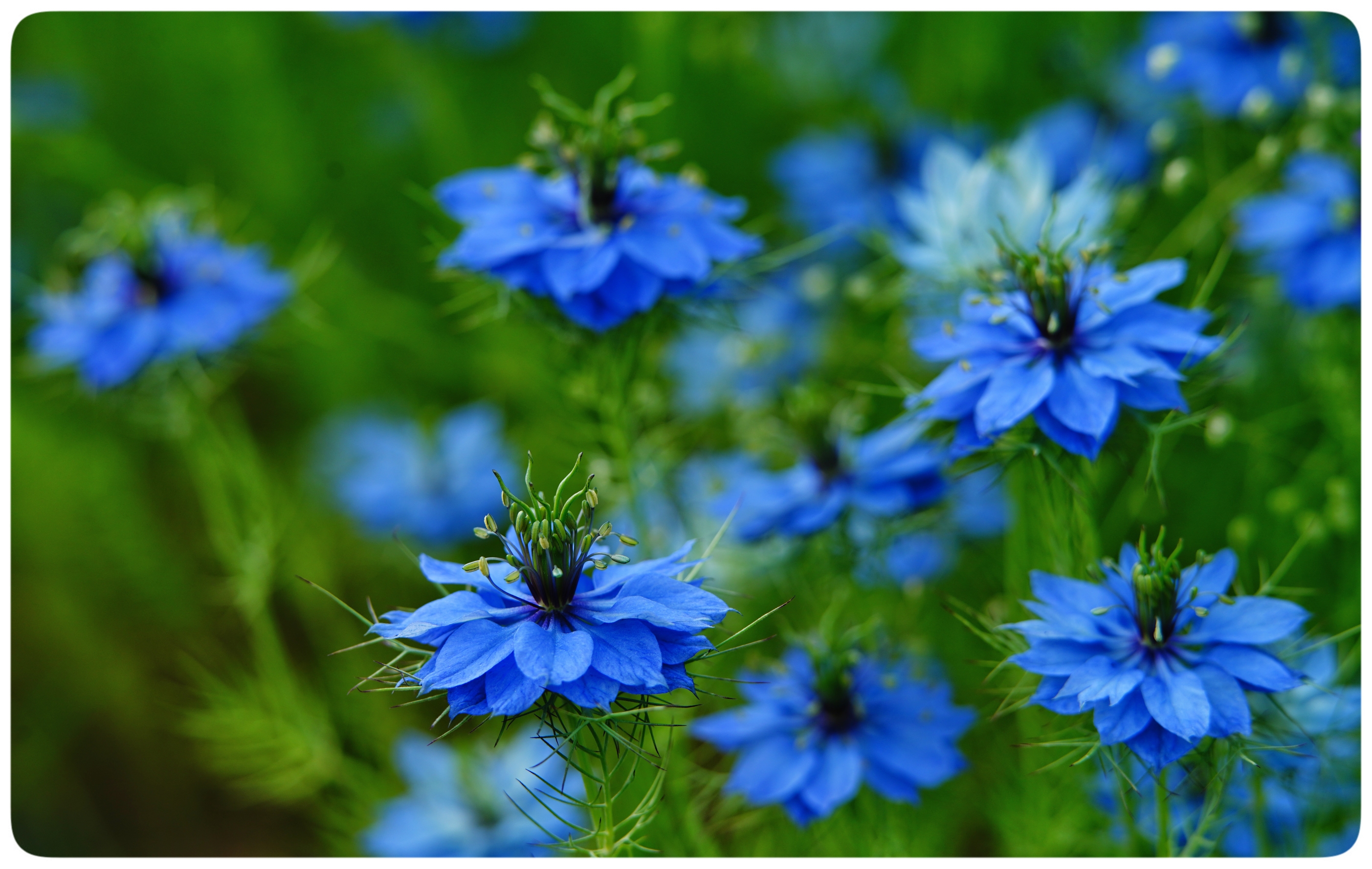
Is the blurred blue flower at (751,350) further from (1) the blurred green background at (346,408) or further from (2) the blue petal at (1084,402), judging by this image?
(2) the blue petal at (1084,402)

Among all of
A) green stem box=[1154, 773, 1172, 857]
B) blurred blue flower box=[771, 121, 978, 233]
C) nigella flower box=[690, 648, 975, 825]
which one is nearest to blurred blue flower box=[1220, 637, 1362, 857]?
green stem box=[1154, 773, 1172, 857]

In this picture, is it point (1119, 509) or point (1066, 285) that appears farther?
point (1119, 509)

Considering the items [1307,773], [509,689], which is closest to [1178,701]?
[1307,773]

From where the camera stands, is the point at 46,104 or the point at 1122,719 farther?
the point at 46,104

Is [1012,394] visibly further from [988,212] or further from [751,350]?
[751,350]

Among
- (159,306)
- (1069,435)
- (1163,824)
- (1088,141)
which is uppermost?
(1088,141)

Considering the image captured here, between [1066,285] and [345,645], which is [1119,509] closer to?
[1066,285]

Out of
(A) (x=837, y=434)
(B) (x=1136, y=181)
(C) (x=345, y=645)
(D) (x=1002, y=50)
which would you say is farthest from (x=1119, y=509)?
(C) (x=345, y=645)
